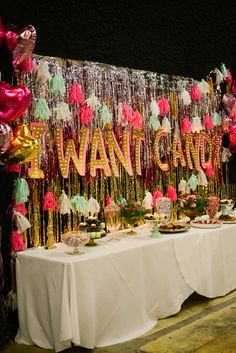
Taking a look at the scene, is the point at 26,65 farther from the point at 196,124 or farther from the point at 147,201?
the point at 196,124

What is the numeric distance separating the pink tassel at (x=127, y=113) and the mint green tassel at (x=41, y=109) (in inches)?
34.6

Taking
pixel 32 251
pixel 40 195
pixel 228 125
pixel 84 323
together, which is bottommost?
pixel 84 323

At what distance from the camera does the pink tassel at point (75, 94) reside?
12.6 feet

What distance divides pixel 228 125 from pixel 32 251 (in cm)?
297

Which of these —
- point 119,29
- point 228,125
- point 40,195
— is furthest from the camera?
point 228,125

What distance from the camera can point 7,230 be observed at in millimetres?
3482

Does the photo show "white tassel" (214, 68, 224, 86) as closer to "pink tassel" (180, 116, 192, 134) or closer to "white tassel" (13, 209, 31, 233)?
"pink tassel" (180, 116, 192, 134)

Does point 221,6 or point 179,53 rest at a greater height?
point 221,6

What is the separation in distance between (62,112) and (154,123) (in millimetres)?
1145

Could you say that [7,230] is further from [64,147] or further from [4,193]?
[64,147]

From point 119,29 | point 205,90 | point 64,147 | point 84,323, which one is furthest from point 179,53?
point 84,323

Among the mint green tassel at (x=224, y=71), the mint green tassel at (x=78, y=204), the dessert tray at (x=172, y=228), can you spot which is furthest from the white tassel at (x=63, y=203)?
the mint green tassel at (x=224, y=71)

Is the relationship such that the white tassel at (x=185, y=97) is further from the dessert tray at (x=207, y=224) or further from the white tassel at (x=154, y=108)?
the dessert tray at (x=207, y=224)

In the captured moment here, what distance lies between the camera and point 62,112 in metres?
3.74
